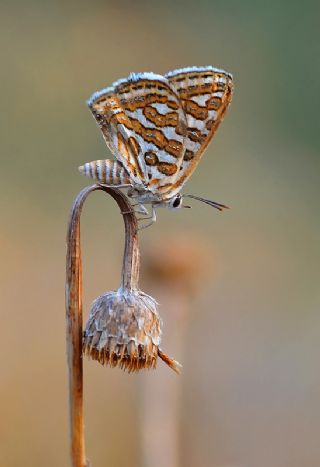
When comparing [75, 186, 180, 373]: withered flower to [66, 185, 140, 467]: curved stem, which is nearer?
[66, 185, 140, 467]: curved stem

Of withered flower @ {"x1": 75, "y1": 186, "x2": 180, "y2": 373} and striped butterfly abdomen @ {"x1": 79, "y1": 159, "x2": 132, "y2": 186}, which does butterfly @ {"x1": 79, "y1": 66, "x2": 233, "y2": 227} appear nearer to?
striped butterfly abdomen @ {"x1": 79, "y1": 159, "x2": 132, "y2": 186}

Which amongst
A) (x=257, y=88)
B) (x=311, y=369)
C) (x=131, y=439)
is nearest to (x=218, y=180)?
(x=257, y=88)

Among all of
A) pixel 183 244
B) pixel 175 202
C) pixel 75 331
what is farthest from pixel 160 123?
pixel 183 244

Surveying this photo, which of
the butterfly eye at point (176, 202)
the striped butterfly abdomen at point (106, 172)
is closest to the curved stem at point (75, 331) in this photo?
the striped butterfly abdomen at point (106, 172)

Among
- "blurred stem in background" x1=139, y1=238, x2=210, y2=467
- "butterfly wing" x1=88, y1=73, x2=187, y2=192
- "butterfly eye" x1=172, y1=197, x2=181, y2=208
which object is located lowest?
"blurred stem in background" x1=139, y1=238, x2=210, y2=467

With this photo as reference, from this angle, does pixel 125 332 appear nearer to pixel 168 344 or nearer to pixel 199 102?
pixel 199 102

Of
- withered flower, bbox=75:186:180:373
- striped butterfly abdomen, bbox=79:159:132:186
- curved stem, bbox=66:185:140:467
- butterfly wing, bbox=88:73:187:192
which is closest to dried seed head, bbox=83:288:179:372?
withered flower, bbox=75:186:180:373
